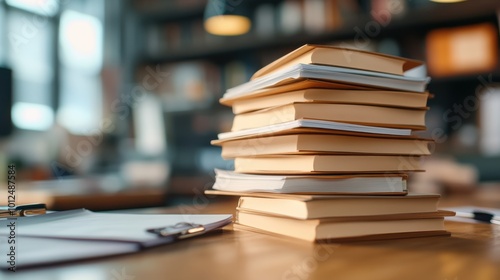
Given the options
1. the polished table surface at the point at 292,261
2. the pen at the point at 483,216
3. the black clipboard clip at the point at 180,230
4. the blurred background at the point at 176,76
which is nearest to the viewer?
the polished table surface at the point at 292,261

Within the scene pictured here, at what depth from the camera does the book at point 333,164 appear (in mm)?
625

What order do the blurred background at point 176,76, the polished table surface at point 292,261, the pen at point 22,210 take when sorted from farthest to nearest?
the blurred background at point 176,76
the pen at point 22,210
the polished table surface at point 292,261

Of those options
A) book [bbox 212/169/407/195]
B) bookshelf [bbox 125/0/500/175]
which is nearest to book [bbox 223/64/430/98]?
book [bbox 212/169/407/195]

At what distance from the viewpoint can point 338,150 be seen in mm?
634

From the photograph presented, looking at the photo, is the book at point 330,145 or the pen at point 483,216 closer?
the book at point 330,145

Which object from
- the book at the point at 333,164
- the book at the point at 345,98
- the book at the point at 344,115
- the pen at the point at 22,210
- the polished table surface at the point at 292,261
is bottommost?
the polished table surface at the point at 292,261

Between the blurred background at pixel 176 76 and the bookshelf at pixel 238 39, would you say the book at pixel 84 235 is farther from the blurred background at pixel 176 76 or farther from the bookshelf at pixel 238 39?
the bookshelf at pixel 238 39

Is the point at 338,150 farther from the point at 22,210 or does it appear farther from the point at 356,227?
the point at 22,210

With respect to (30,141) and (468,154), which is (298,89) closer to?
(468,154)

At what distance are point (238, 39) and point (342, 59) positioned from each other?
3488mm

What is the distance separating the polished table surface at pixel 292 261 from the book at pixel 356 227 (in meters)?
0.02

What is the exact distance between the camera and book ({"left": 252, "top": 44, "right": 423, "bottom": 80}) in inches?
24.9

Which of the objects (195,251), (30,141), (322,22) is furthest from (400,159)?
(30,141)

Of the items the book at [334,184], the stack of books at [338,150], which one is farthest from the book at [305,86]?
the book at [334,184]
